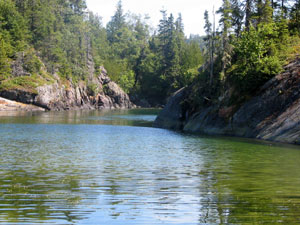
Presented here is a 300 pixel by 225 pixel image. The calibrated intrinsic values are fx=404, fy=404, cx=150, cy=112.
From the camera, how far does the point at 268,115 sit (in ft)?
120

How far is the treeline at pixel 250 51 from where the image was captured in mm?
40438

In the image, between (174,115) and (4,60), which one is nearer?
(174,115)

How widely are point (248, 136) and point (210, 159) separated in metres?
14.4

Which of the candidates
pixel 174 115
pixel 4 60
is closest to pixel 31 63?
pixel 4 60

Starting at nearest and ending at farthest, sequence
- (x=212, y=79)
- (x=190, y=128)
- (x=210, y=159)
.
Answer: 1. (x=210, y=159)
2. (x=190, y=128)
3. (x=212, y=79)

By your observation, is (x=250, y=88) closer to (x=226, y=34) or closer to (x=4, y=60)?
(x=226, y=34)

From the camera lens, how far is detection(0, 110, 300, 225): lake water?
1071 cm

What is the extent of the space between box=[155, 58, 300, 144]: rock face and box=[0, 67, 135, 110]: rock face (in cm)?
6148

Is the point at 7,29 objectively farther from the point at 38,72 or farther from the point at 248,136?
the point at 248,136

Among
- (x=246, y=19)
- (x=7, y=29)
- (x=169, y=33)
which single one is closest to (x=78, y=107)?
(x=7, y=29)

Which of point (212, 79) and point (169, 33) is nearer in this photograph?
point (212, 79)

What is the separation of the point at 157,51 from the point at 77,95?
40.2 m

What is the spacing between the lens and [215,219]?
10.4 m

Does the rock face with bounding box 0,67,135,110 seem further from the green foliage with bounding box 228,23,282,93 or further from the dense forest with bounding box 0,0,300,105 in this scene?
the green foliage with bounding box 228,23,282,93
